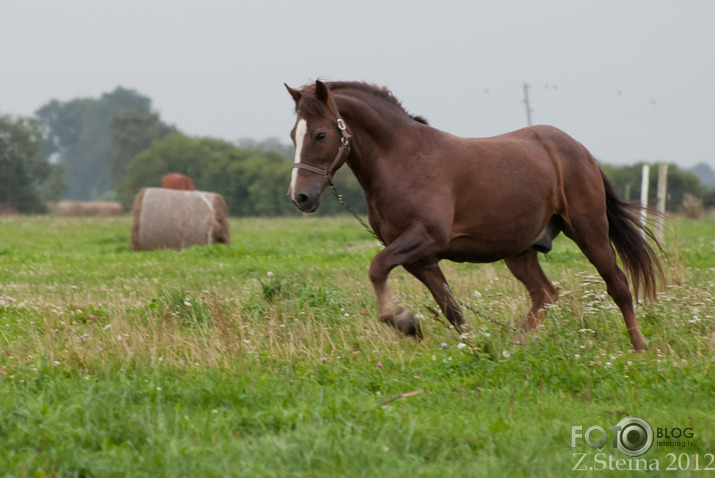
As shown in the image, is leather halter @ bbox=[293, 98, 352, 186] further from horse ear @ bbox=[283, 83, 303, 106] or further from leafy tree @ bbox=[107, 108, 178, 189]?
leafy tree @ bbox=[107, 108, 178, 189]

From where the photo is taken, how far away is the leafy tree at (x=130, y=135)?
8750 cm

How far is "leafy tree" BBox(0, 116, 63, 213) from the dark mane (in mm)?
51267

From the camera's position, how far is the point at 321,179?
5.87 meters

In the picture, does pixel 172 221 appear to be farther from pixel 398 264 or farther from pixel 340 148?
pixel 398 264

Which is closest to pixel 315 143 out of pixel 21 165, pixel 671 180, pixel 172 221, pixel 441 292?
pixel 441 292

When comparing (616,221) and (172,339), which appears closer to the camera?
(172,339)

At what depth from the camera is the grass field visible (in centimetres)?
360

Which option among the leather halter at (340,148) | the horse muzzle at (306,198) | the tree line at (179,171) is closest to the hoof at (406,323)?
the horse muzzle at (306,198)

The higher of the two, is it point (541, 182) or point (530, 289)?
point (541, 182)

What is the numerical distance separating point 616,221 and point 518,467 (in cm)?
454

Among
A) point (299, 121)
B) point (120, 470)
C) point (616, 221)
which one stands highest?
point (299, 121)

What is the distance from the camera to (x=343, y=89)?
6387 millimetres

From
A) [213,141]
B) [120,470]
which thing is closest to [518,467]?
[120,470]

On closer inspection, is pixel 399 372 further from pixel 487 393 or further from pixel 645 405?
pixel 645 405
